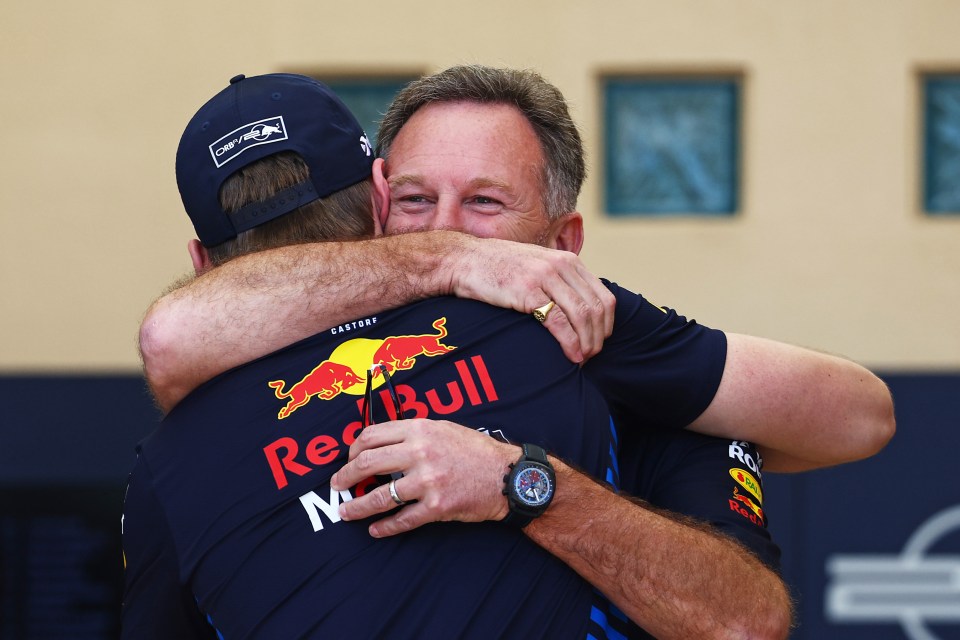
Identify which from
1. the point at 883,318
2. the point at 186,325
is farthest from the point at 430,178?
the point at 883,318

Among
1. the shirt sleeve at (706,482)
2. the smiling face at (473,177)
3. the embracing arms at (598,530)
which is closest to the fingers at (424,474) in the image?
the embracing arms at (598,530)

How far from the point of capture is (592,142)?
21.9 feet

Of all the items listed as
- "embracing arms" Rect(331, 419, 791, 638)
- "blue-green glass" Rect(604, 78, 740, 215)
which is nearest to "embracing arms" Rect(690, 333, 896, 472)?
"embracing arms" Rect(331, 419, 791, 638)

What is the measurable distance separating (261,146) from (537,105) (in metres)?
0.82

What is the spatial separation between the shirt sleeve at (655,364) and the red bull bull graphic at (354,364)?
309 millimetres

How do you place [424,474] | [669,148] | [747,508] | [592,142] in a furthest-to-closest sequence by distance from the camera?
[669,148]
[592,142]
[747,508]
[424,474]

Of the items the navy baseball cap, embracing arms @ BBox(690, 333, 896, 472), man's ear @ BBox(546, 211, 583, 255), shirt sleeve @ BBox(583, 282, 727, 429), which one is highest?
the navy baseball cap

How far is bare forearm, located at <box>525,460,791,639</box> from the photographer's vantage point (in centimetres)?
189

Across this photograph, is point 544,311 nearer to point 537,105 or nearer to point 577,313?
point 577,313

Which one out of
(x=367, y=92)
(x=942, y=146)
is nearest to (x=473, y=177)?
(x=367, y=92)

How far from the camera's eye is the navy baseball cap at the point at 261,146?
2109 mm

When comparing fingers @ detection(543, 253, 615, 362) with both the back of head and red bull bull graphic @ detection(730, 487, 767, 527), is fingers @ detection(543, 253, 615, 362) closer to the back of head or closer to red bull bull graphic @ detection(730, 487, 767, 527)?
red bull bull graphic @ detection(730, 487, 767, 527)

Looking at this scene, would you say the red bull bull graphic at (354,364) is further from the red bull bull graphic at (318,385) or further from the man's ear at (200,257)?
the man's ear at (200,257)

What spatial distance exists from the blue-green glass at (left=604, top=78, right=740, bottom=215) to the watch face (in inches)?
197
